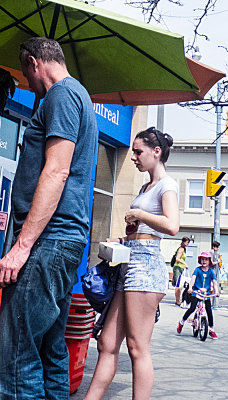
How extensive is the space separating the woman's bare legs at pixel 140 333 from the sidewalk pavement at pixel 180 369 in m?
1.37

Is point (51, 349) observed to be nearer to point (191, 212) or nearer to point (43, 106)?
point (43, 106)

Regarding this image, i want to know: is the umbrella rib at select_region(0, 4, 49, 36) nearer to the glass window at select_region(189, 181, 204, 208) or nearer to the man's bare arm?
the man's bare arm

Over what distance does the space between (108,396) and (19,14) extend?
329cm

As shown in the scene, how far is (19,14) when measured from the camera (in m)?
4.49

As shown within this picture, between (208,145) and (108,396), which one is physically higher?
(208,145)

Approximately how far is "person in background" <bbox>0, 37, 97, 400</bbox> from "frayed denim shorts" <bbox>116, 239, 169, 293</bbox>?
78 centimetres

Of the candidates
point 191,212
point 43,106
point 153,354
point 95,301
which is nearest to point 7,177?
point 153,354

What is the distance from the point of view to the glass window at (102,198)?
1384 cm

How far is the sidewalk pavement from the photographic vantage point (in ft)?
16.5

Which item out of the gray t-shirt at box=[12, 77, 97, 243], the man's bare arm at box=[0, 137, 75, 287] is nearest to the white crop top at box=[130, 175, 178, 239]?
the gray t-shirt at box=[12, 77, 97, 243]

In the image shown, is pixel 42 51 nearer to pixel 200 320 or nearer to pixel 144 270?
pixel 144 270

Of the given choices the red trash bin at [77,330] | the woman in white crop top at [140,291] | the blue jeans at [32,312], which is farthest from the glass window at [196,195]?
the blue jeans at [32,312]

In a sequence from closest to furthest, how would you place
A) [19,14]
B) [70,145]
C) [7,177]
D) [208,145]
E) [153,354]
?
[70,145], [19,14], [153,354], [7,177], [208,145]

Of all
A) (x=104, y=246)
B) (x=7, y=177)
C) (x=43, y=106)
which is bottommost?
(x=104, y=246)
